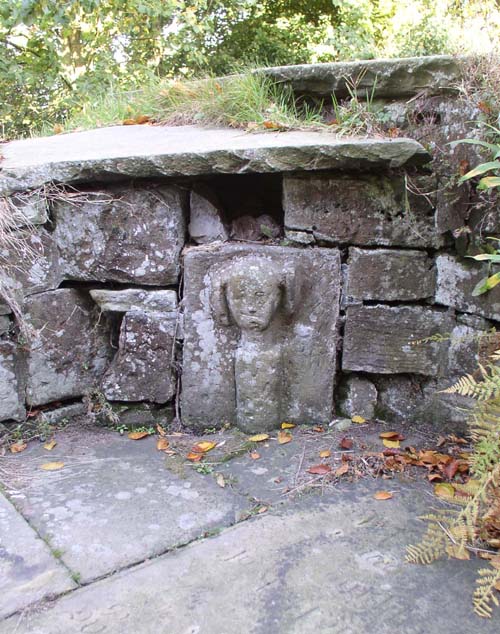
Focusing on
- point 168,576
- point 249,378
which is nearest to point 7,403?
point 249,378

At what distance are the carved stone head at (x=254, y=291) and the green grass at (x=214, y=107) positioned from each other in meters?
0.81

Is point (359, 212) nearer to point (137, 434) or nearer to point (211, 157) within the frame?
point (211, 157)

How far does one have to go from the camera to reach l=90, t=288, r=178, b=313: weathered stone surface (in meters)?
2.47

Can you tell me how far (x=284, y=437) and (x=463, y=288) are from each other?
0.98 m

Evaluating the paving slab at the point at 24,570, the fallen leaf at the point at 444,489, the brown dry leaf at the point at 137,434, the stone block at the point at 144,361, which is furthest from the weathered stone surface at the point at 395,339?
the paving slab at the point at 24,570

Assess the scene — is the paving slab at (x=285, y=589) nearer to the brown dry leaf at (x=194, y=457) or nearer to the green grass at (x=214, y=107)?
the brown dry leaf at (x=194, y=457)

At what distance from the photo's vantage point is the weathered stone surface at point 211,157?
211 cm

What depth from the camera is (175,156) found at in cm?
224

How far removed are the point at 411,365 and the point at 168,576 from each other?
140 cm

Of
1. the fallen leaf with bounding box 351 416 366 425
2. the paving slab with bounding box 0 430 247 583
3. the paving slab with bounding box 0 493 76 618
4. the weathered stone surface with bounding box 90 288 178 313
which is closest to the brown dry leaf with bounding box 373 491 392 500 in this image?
the paving slab with bounding box 0 430 247 583

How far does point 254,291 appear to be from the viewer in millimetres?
2254

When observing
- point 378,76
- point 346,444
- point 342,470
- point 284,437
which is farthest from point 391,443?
point 378,76

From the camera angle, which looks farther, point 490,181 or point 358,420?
point 358,420

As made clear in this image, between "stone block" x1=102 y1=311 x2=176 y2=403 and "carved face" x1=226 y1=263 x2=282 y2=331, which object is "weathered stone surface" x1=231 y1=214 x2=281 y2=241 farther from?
"stone block" x1=102 y1=311 x2=176 y2=403
